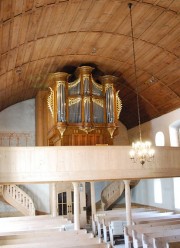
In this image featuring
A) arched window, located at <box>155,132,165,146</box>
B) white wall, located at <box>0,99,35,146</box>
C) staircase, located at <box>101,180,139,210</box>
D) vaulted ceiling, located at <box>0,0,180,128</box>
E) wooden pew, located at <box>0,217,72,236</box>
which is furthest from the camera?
staircase, located at <box>101,180,139,210</box>

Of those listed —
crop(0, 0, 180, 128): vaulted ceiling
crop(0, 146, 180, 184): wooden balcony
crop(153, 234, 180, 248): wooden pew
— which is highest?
crop(0, 0, 180, 128): vaulted ceiling

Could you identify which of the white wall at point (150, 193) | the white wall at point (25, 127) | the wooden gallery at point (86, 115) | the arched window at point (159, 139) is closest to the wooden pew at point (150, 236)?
the wooden gallery at point (86, 115)

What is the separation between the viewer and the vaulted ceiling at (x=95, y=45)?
10.5 metres

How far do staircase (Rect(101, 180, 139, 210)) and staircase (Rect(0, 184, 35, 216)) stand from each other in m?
5.21

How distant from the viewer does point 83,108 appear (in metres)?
16.4

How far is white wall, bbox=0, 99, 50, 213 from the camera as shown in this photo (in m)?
21.3

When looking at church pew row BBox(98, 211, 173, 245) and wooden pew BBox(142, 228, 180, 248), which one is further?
church pew row BBox(98, 211, 173, 245)

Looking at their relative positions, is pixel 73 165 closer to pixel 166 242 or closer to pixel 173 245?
pixel 166 242

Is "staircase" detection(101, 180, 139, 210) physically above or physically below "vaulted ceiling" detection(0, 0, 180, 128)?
below

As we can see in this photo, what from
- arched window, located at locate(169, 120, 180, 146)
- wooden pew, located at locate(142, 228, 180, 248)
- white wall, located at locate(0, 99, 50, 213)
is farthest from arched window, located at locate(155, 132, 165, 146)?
wooden pew, located at locate(142, 228, 180, 248)

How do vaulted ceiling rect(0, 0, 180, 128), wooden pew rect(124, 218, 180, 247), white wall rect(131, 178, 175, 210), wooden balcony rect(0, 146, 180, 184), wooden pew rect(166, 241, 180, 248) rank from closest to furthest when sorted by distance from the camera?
wooden pew rect(166, 241, 180, 248) → vaulted ceiling rect(0, 0, 180, 128) → wooden pew rect(124, 218, 180, 247) → wooden balcony rect(0, 146, 180, 184) → white wall rect(131, 178, 175, 210)

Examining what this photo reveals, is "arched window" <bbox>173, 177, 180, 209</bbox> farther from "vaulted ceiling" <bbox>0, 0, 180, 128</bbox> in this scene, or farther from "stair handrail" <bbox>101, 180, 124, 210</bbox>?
"stair handrail" <bbox>101, 180, 124, 210</bbox>

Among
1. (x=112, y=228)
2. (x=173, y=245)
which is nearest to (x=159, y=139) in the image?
(x=112, y=228)

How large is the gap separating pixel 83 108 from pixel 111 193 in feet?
29.4
